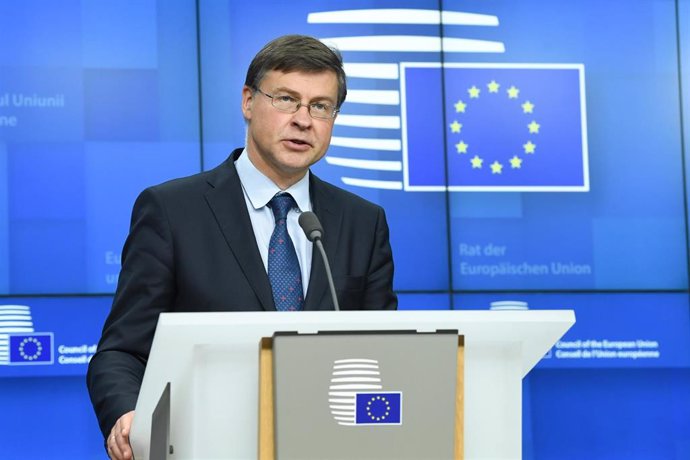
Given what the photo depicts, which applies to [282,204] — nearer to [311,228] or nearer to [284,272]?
[284,272]

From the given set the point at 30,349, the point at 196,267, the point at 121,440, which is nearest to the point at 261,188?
the point at 196,267

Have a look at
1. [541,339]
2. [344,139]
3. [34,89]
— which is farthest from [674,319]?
[541,339]

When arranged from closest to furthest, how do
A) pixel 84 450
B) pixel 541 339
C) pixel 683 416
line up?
pixel 541 339
pixel 84 450
pixel 683 416

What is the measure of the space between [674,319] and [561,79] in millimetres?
1348

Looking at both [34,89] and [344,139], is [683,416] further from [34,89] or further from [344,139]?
[34,89]

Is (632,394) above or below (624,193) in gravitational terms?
below

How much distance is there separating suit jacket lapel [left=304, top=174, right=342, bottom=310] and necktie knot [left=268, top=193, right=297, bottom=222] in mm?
63

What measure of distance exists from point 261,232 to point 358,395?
0.97 meters

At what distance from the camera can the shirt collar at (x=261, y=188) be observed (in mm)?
2289

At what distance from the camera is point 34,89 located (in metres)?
4.88

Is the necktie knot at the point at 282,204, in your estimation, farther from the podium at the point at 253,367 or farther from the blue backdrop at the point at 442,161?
the blue backdrop at the point at 442,161

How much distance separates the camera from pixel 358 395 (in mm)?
1313

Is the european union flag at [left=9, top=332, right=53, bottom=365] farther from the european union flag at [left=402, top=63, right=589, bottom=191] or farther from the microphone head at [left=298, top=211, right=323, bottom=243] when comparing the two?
the microphone head at [left=298, top=211, right=323, bottom=243]

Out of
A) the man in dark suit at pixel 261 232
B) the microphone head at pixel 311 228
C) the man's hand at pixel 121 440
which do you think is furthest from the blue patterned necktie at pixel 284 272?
the man's hand at pixel 121 440
